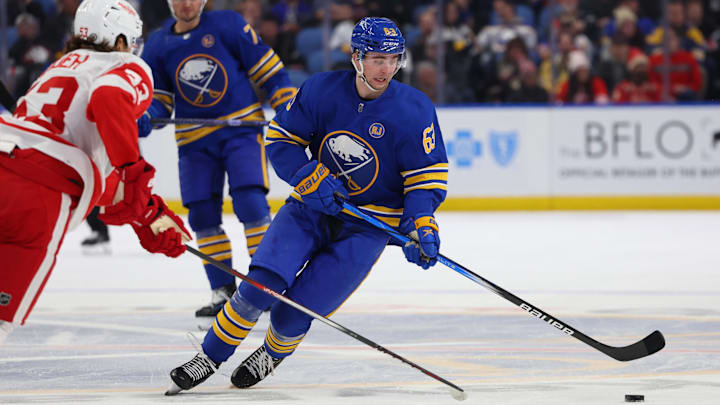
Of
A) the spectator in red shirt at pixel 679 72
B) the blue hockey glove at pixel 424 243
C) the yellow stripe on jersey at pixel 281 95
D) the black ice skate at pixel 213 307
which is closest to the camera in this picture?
the blue hockey glove at pixel 424 243

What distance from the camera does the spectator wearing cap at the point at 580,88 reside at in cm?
1033

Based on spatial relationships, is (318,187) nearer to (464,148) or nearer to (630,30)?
(464,148)

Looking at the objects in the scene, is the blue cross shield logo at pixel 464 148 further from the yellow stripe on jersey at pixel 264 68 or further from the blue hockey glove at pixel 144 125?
the blue hockey glove at pixel 144 125

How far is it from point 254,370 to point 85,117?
3.23ft

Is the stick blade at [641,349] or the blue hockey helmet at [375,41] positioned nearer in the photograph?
the blue hockey helmet at [375,41]

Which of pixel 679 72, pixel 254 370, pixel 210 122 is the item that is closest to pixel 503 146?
pixel 679 72

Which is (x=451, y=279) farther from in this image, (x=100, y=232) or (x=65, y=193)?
(x=65, y=193)

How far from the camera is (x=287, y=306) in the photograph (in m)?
3.47

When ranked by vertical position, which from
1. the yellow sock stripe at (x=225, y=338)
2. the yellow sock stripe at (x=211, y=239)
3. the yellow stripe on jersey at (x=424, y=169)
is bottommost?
the yellow sock stripe at (x=211, y=239)

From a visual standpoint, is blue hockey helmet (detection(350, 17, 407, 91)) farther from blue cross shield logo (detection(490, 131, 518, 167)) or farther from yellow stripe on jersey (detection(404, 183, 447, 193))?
blue cross shield logo (detection(490, 131, 518, 167))

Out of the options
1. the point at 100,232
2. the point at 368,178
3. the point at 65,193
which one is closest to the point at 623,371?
the point at 368,178

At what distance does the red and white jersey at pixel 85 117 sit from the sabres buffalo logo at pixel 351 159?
0.70m

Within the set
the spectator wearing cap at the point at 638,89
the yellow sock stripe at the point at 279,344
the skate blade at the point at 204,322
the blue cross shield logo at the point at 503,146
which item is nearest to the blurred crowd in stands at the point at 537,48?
the spectator wearing cap at the point at 638,89

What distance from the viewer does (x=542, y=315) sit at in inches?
141
